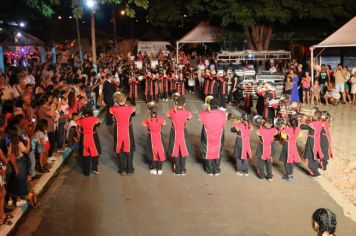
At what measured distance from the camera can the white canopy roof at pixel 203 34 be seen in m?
28.8

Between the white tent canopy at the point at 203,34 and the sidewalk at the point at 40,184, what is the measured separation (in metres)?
17.4

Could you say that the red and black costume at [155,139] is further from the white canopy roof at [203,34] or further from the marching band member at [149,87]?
the white canopy roof at [203,34]

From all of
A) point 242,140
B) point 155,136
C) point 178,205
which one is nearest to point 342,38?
point 242,140

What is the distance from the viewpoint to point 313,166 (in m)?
10.5

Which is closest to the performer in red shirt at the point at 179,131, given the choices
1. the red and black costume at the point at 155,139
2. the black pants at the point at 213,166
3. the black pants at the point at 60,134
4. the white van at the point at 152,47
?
the red and black costume at the point at 155,139

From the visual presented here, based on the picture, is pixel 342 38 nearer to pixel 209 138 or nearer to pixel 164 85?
pixel 164 85

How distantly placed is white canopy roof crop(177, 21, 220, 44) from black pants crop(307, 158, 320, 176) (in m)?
18.9

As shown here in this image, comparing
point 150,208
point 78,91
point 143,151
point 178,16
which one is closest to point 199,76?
point 178,16

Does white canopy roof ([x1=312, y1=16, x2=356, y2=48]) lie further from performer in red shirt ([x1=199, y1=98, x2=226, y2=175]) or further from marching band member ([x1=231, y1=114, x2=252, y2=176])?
performer in red shirt ([x1=199, y1=98, x2=226, y2=175])

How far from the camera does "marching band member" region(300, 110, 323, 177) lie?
10.4 meters

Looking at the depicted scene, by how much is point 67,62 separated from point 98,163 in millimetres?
19100

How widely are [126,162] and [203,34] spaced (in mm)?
19523

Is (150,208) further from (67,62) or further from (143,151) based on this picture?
(67,62)

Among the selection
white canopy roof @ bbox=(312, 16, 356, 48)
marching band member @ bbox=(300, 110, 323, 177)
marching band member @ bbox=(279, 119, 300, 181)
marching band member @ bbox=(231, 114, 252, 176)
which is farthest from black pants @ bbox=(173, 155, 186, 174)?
white canopy roof @ bbox=(312, 16, 356, 48)
